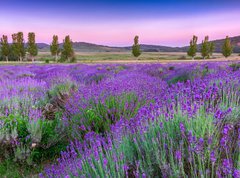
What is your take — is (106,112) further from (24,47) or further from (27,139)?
(24,47)

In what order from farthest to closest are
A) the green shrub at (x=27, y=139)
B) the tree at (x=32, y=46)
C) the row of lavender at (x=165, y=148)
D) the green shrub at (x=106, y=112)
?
the tree at (x=32, y=46)
the green shrub at (x=106, y=112)
the green shrub at (x=27, y=139)
the row of lavender at (x=165, y=148)

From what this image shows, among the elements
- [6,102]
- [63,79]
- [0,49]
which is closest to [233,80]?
[6,102]

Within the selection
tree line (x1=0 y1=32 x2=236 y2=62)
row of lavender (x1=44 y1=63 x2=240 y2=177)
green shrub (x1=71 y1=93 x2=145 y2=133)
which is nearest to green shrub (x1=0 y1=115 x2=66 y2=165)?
green shrub (x1=71 y1=93 x2=145 y2=133)

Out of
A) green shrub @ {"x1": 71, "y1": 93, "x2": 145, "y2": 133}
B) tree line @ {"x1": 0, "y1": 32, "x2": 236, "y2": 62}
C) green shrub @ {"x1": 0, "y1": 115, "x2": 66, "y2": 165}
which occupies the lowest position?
green shrub @ {"x1": 0, "y1": 115, "x2": 66, "y2": 165}

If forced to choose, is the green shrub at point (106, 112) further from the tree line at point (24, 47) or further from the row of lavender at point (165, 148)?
the tree line at point (24, 47)

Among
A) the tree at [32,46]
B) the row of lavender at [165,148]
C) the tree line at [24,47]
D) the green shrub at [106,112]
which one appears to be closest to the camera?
the row of lavender at [165,148]

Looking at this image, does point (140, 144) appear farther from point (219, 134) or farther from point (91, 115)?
point (91, 115)

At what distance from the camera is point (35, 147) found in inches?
131

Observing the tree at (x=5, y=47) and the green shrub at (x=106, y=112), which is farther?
the tree at (x=5, y=47)

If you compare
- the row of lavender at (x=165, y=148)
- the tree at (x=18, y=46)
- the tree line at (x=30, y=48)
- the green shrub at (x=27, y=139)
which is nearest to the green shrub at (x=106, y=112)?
the green shrub at (x=27, y=139)

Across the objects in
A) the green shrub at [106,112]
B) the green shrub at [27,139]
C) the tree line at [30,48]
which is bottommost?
the green shrub at [27,139]

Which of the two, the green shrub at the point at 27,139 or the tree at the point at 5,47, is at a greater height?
the tree at the point at 5,47

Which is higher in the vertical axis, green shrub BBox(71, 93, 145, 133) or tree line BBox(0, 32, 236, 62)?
tree line BBox(0, 32, 236, 62)

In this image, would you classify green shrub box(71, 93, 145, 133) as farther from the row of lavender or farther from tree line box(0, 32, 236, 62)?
tree line box(0, 32, 236, 62)
